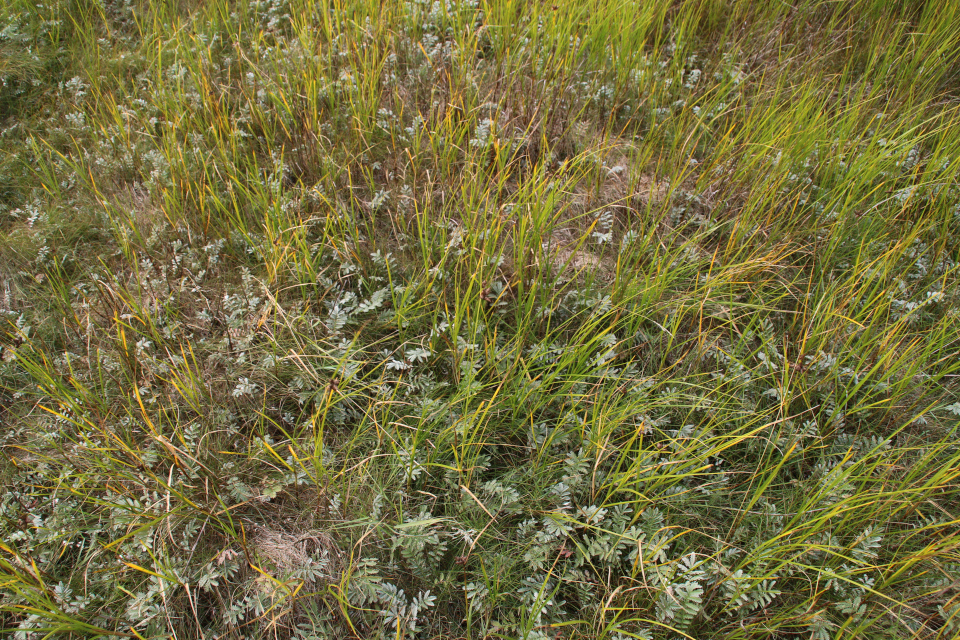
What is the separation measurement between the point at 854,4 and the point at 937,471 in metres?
3.04

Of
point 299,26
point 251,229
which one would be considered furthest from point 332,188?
point 299,26

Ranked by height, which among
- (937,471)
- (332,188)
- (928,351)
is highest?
(332,188)

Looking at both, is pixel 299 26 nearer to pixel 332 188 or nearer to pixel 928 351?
pixel 332 188

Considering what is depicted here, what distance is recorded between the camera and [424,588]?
1.66 metres

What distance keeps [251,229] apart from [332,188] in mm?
414

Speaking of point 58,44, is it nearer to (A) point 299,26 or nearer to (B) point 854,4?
(A) point 299,26

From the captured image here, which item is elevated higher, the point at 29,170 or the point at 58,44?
the point at 58,44

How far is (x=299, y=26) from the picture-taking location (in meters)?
3.17

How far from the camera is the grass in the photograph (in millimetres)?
1629

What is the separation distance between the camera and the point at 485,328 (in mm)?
2084

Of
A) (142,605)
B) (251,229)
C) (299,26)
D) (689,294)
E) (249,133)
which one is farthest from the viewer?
(299,26)

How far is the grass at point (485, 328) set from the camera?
1.63 metres

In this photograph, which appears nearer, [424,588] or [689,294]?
[424,588]

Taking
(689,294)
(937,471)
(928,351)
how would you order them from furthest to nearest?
(689,294), (928,351), (937,471)
